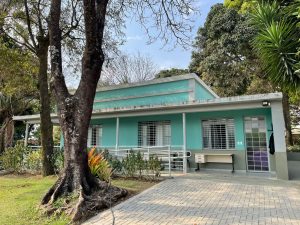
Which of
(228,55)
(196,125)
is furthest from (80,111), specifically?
(228,55)

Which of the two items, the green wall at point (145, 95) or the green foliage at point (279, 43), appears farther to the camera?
the green wall at point (145, 95)

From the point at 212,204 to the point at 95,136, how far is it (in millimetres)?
11766

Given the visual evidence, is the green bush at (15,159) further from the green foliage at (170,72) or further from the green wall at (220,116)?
the green foliage at (170,72)

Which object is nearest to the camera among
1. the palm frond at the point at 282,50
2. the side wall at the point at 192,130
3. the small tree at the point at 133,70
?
the palm frond at the point at 282,50

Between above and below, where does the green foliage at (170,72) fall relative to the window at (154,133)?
above

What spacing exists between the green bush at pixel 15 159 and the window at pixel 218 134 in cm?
975

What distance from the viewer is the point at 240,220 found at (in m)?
5.82

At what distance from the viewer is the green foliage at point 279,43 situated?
779 cm

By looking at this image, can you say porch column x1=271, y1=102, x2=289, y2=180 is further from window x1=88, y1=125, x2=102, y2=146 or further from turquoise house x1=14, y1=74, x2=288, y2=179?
window x1=88, y1=125, x2=102, y2=146

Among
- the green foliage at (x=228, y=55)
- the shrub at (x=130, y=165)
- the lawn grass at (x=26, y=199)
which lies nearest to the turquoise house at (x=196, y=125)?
the shrub at (x=130, y=165)

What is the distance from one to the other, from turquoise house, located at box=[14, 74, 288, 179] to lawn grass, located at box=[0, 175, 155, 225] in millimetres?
3009

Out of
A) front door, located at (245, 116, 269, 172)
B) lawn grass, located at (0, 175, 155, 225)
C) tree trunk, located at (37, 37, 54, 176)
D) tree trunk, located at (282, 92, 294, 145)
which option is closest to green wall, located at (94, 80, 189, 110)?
front door, located at (245, 116, 269, 172)

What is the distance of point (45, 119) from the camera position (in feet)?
43.0

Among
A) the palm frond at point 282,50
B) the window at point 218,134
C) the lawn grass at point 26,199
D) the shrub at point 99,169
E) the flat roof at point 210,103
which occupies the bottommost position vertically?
the lawn grass at point 26,199
